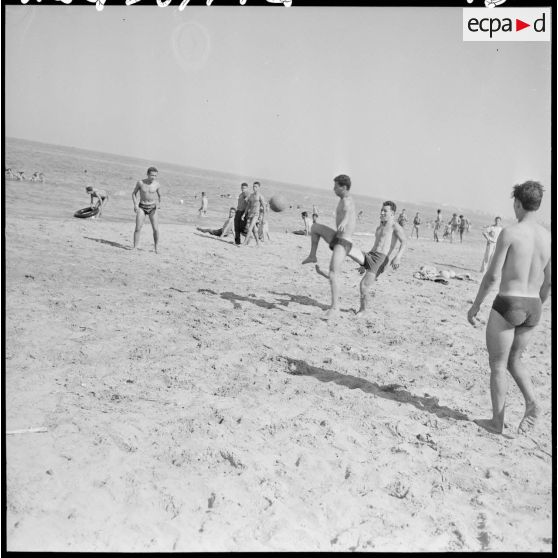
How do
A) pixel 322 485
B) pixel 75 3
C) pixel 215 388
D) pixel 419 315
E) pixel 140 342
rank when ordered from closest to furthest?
pixel 322 485 < pixel 215 388 < pixel 75 3 < pixel 140 342 < pixel 419 315

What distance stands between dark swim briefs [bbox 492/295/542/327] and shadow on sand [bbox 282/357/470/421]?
3.32ft

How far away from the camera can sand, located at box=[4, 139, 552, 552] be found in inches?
109

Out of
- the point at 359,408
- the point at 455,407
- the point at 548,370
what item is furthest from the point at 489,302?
the point at 359,408

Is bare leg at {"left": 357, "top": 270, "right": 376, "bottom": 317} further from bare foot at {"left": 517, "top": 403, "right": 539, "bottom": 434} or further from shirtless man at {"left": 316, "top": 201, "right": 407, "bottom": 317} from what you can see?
bare foot at {"left": 517, "top": 403, "right": 539, "bottom": 434}

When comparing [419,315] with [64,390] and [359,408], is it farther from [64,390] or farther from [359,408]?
[64,390]

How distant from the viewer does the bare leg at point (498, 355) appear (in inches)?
145

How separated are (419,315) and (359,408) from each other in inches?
138

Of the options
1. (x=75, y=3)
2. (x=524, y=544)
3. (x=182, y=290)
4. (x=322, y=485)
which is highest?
(x=75, y=3)

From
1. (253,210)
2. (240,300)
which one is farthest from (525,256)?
(253,210)

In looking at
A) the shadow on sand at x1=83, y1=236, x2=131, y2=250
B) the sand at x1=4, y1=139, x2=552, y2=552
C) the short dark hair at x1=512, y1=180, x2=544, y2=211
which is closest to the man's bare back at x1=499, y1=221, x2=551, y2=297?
the short dark hair at x1=512, y1=180, x2=544, y2=211

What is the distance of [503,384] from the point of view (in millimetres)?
3758

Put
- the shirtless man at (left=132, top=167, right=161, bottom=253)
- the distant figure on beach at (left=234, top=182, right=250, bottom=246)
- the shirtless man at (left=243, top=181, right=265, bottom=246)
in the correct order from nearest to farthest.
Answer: the shirtless man at (left=132, top=167, right=161, bottom=253)
the shirtless man at (left=243, top=181, right=265, bottom=246)
the distant figure on beach at (left=234, top=182, right=250, bottom=246)

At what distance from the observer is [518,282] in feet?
11.7

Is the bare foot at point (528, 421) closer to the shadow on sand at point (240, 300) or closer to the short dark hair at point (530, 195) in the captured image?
the short dark hair at point (530, 195)
